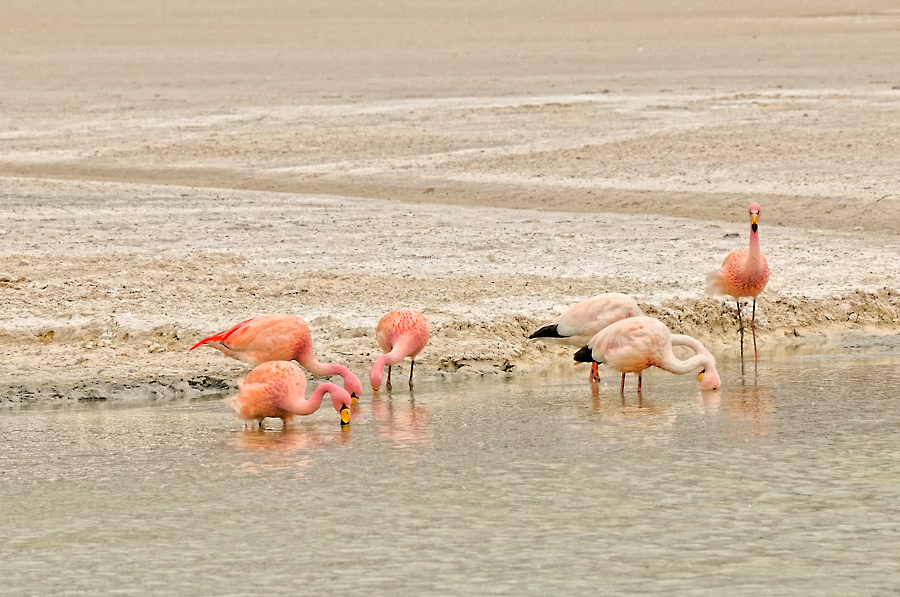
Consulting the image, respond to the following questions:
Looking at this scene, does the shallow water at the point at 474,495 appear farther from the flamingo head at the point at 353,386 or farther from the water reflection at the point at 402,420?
the flamingo head at the point at 353,386

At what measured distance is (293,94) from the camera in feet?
84.4

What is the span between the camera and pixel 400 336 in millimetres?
8594

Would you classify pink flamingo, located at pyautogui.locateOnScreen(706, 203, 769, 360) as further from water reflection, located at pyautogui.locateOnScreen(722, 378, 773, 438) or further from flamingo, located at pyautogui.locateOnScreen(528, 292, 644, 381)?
water reflection, located at pyautogui.locateOnScreen(722, 378, 773, 438)

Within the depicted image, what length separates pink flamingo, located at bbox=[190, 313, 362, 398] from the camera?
8.32 m

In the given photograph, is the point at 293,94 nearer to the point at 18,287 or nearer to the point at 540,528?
the point at 18,287

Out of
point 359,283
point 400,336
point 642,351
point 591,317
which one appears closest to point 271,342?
point 400,336

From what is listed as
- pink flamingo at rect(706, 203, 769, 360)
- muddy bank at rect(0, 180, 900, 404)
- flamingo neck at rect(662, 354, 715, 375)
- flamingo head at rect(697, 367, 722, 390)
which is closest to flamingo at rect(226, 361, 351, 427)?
muddy bank at rect(0, 180, 900, 404)

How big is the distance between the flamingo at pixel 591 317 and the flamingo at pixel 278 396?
1.84m

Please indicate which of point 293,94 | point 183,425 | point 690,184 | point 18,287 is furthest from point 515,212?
point 293,94

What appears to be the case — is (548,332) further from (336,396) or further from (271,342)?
(336,396)

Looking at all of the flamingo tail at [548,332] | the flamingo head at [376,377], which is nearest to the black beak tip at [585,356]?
the flamingo tail at [548,332]

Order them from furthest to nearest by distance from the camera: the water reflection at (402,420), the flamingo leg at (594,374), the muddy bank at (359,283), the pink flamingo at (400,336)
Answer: the muddy bank at (359,283), the flamingo leg at (594,374), the pink flamingo at (400,336), the water reflection at (402,420)

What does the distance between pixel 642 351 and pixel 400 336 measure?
136cm

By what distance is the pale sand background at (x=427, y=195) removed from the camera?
10008 mm
